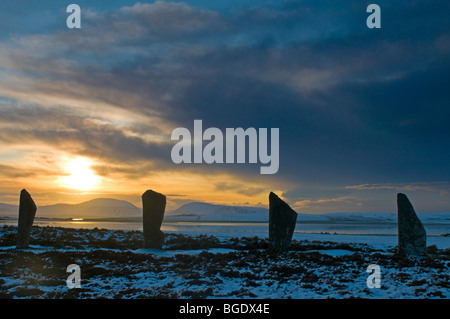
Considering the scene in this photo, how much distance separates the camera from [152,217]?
82.4 feet

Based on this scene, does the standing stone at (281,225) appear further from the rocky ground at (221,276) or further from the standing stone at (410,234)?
the standing stone at (410,234)

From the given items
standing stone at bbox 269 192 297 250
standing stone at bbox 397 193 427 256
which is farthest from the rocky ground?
standing stone at bbox 269 192 297 250

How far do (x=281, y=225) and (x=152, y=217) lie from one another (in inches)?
373

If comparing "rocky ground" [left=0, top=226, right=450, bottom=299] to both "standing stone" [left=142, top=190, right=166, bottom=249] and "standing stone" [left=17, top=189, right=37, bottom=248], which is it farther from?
"standing stone" [left=142, top=190, right=166, bottom=249]

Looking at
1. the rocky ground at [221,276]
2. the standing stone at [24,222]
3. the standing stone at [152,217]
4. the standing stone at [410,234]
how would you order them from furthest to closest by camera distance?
the standing stone at [152,217]
the standing stone at [24,222]
the standing stone at [410,234]
the rocky ground at [221,276]

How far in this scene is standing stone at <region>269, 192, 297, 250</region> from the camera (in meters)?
23.0

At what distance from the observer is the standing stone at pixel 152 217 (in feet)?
82.2

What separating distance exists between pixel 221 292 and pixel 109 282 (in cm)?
504

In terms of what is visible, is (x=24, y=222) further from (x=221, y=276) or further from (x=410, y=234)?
(x=410, y=234)

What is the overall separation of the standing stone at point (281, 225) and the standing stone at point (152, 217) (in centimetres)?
838

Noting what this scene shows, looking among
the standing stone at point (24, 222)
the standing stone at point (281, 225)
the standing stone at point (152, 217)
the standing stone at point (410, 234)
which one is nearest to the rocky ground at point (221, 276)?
the standing stone at point (24, 222)
